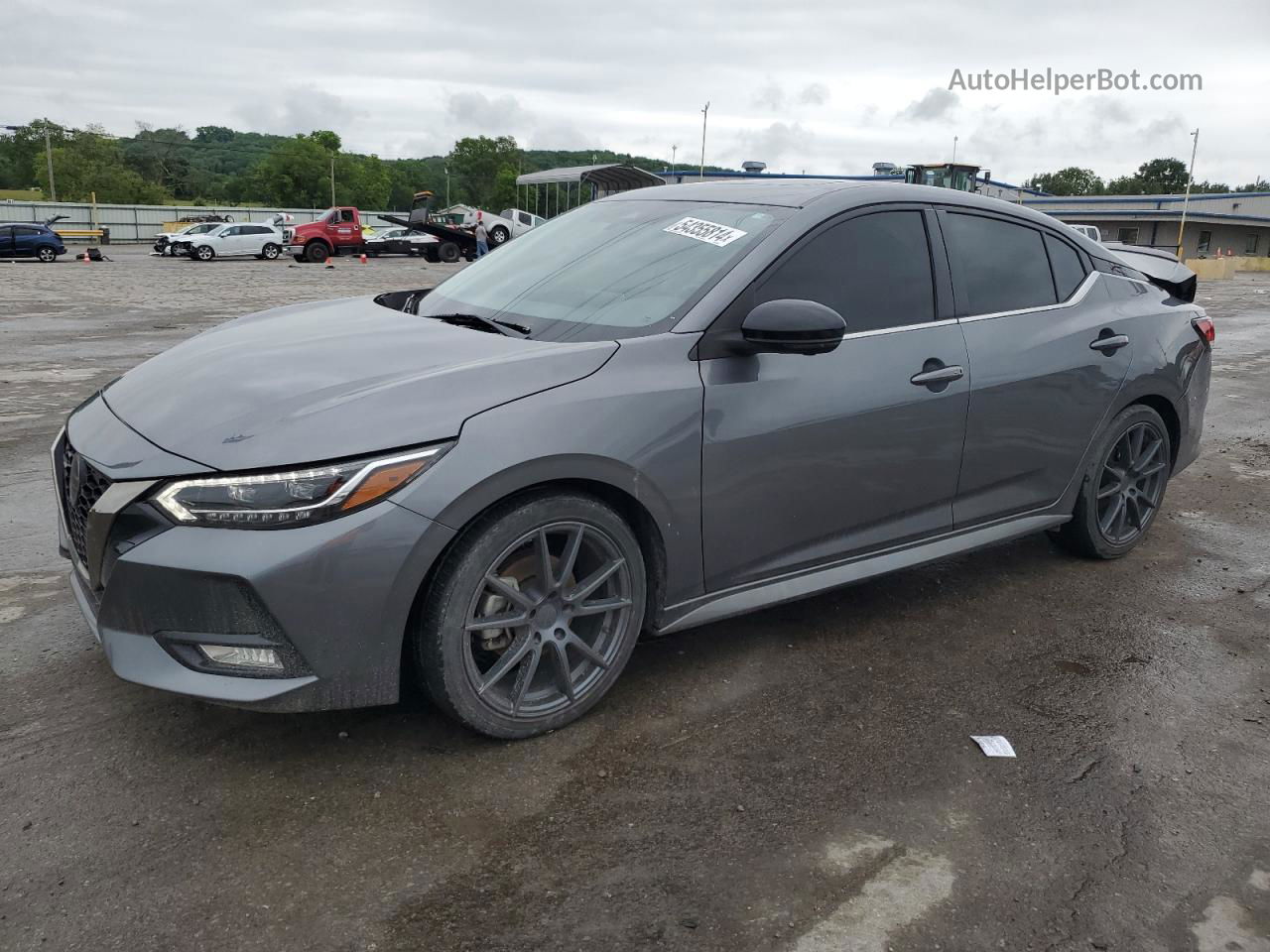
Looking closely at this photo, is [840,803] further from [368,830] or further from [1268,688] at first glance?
[1268,688]

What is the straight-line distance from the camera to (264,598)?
2600 millimetres

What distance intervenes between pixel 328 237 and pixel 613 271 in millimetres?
35846

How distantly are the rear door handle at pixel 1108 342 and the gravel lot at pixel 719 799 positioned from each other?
113 centimetres

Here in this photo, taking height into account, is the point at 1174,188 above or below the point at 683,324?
above

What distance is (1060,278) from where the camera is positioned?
4559 millimetres

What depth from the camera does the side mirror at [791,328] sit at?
3.24 meters

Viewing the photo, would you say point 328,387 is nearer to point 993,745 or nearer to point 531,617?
point 531,617

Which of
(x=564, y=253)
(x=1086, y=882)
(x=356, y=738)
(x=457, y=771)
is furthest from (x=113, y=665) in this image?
(x=1086, y=882)

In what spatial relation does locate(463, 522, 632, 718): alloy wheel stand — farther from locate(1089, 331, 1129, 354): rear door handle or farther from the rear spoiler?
the rear spoiler

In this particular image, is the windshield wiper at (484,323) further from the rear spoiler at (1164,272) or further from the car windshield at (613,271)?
the rear spoiler at (1164,272)

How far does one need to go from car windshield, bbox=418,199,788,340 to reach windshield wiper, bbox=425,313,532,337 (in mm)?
28

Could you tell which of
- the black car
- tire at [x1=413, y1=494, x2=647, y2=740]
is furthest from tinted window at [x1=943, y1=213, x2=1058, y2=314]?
the black car

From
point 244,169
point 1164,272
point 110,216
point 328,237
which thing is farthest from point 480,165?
point 1164,272

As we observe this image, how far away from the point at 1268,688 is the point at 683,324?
8.17 feet
